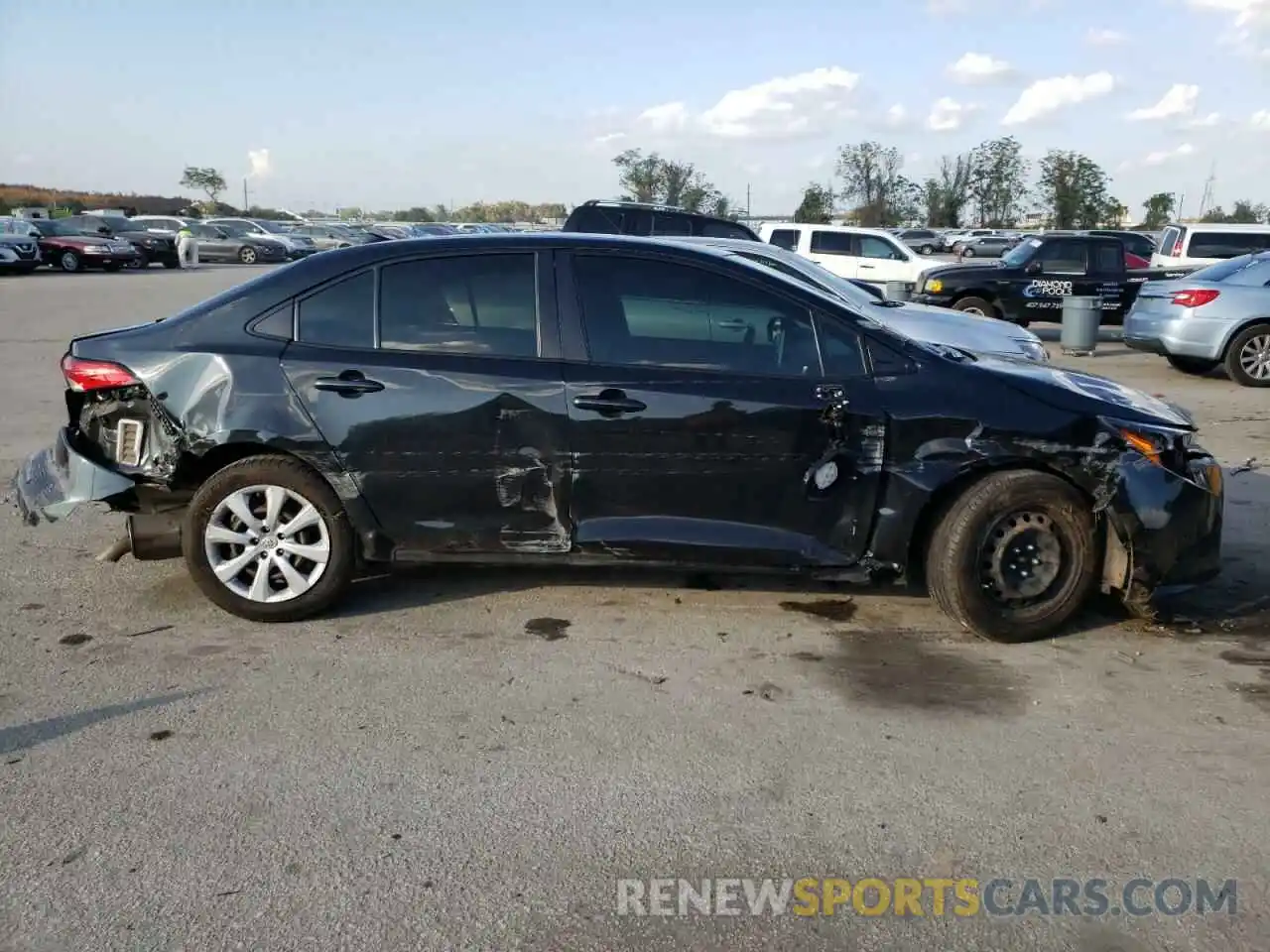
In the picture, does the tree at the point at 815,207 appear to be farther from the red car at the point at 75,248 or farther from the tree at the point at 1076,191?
the red car at the point at 75,248

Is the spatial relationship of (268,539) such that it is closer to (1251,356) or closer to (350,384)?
(350,384)

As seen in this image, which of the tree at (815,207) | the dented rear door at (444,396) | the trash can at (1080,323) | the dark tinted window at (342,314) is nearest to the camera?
the dented rear door at (444,396)

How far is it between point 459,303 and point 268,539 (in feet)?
4.34

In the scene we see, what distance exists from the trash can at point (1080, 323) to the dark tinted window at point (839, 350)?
11.8 metres

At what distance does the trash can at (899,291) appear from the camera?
1742 cm

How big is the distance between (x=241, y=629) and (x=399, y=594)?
0.77 metres

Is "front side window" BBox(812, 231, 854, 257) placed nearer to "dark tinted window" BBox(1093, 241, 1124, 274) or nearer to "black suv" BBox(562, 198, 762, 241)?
"black suv" BBox(562, 198, 762, 241)

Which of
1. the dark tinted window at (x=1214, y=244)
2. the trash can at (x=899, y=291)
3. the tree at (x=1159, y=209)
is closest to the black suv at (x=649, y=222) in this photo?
the trash can at (x=899, y=291)

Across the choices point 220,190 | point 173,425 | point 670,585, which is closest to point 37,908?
point 173,425

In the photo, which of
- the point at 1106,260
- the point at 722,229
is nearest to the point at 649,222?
the point at 722,229

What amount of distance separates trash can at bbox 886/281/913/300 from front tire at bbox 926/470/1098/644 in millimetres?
12288

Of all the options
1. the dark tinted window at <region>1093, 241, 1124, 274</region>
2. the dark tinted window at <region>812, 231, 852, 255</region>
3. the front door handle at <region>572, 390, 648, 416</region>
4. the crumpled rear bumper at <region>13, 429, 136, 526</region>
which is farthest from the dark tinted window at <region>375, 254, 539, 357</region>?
the dark tinted window at <region>812, 231, 852, 255</region>

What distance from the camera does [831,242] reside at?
2077 centimetres

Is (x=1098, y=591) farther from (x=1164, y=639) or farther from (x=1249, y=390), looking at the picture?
(x=1249, y=390)
